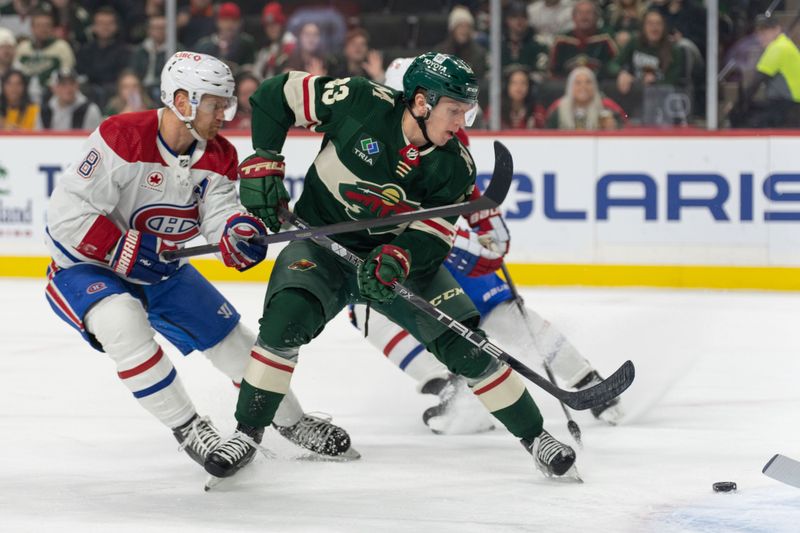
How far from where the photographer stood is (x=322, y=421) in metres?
3.68

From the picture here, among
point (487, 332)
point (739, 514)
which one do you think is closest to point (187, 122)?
point (487, 332)

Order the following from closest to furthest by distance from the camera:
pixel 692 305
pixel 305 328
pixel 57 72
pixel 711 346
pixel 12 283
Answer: pixel 305 328
pixel 711 346
pixel 692 305
pixel 12 283
pixel 57 72

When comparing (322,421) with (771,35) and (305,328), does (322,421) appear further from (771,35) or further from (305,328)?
(771,35)

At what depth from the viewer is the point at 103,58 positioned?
7.80 m

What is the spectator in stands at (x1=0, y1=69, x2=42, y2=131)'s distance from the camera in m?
7.51

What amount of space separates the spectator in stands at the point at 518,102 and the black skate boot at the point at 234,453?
3995 millimetres

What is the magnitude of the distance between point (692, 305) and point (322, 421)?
3.03 m

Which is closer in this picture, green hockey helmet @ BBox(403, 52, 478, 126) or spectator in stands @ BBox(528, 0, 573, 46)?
green hockey helmet @ BBox(403, 52, 478, 126)

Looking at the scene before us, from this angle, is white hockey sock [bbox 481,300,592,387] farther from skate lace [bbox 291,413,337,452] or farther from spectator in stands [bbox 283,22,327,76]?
spectator in stands [bbox 283,22,327,76]

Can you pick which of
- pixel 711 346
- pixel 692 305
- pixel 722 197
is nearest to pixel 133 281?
pixel 711 346

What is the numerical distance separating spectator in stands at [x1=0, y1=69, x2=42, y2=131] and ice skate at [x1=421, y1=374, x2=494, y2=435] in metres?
4.10

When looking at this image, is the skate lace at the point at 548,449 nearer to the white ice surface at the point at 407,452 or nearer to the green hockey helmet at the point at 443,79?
the white ice surface at the point at 407,452

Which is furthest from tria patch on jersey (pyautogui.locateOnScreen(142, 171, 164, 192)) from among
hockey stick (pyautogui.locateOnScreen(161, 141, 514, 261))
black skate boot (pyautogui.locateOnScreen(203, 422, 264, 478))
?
black skate boot (pyautogui.locateOnScreen(203, 422, 264, 478))

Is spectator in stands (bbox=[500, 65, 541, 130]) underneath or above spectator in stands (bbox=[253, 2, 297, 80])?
underneath
